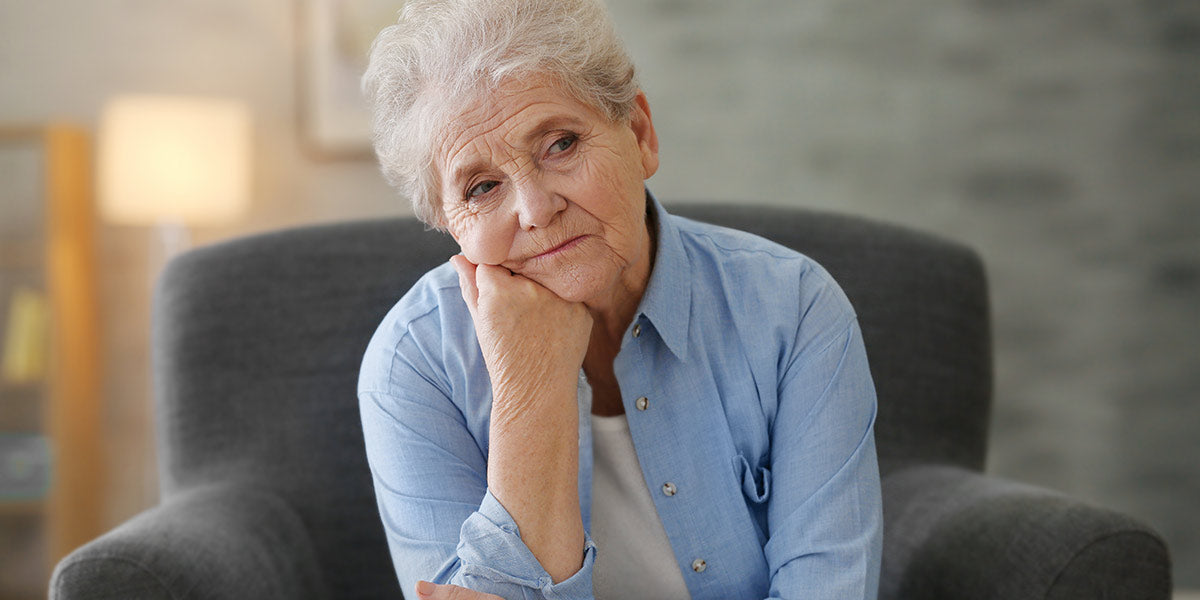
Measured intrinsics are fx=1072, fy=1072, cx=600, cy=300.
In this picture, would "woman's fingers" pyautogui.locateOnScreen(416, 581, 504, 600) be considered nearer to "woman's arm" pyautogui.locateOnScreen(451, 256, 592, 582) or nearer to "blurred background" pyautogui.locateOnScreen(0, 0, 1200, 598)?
"woman's arm" pyautogui.locateOnScreen(451, 256, 592, 582)

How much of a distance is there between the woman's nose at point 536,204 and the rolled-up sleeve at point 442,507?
0.80 feet

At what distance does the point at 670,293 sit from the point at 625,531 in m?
0.29

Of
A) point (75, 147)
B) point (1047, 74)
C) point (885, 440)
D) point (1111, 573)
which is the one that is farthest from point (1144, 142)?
point (75, 147)

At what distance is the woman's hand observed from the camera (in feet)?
3.77

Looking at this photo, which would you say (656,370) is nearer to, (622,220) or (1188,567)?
(622,220)

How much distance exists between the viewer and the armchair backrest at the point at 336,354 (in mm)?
1622

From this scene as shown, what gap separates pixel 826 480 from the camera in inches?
43.9

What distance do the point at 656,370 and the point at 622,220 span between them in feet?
0.66

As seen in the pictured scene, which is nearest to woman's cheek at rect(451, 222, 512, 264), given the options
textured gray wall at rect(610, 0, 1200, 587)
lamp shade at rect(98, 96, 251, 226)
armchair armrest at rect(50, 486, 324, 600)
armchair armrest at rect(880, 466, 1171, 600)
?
armchair armrest at rect(50, 486, 324, 600)

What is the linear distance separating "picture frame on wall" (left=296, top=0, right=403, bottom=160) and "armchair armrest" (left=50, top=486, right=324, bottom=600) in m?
1.91

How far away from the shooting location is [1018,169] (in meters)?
3.05

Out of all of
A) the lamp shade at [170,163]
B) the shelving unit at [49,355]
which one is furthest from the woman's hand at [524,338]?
the shelving unit at [49,355]

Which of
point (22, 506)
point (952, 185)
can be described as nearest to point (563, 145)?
point (952, 185)

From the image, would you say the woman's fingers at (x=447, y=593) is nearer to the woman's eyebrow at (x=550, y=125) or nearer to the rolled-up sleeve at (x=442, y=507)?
the rolled-up sleeve at (x=442, y=507)
